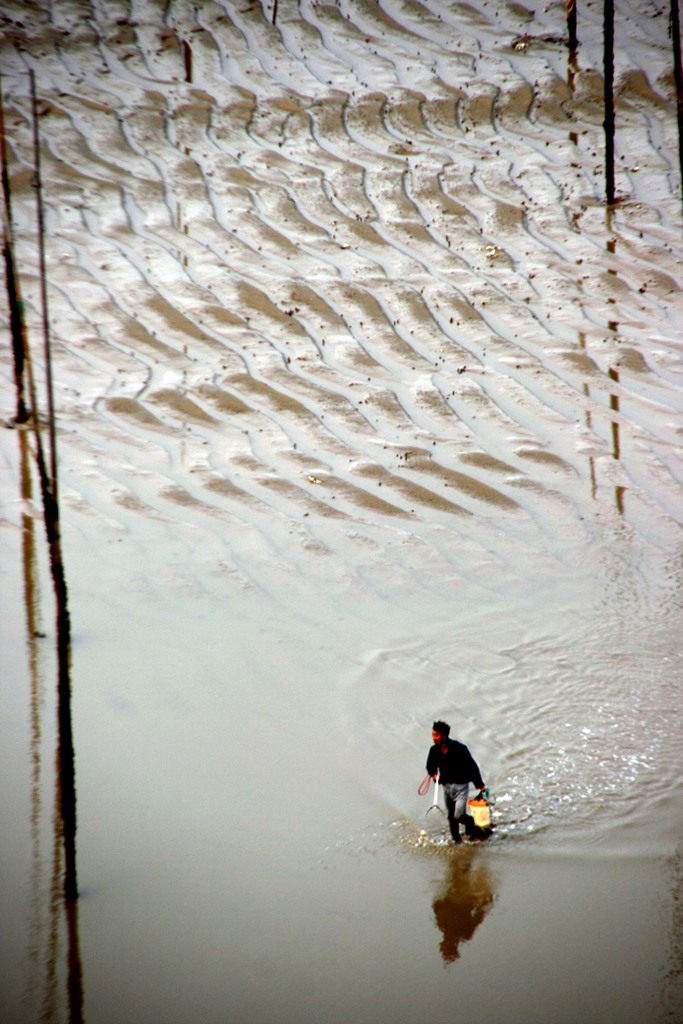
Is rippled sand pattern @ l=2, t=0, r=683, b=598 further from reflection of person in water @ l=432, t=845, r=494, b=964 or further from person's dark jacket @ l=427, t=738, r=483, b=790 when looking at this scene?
reflection of person in water @ l=432, t=845, r=494, b=964

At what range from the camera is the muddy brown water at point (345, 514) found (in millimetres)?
4652

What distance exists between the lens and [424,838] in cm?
532

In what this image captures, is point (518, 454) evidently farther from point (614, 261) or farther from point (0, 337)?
point (0, 337)

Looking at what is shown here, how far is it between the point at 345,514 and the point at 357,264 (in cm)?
404

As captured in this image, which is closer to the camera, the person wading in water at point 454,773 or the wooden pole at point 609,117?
the person wading in water at point 454,773

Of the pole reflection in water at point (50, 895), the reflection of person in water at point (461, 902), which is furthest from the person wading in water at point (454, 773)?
the pole reflection in water at point (50, 895)

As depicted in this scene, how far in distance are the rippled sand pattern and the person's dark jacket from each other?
281 centimetres

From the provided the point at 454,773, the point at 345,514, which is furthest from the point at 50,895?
the point at 345,514

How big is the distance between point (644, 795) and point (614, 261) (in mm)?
7162

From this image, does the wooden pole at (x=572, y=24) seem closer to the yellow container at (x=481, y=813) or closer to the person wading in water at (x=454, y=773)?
the person wading in water at (x=454, y=773)

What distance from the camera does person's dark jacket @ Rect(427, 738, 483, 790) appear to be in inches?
203

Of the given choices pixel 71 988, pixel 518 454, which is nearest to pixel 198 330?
pixel 518 454

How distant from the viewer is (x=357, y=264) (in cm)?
1123

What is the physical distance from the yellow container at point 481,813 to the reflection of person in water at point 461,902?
0.13 m
